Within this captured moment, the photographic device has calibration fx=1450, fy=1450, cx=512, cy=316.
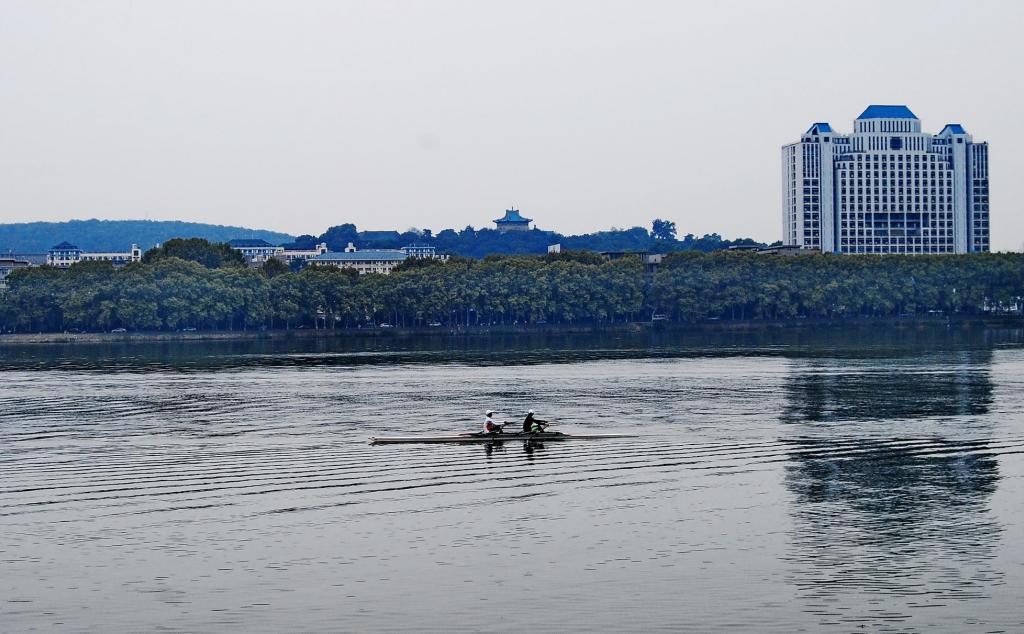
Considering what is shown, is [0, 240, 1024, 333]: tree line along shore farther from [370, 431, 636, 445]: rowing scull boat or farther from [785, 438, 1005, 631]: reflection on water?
[785, 438, 1005, 631]: reflection on water

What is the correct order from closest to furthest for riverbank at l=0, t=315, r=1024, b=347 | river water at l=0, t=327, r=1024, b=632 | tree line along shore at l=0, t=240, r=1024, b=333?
1. river water at l=0, t=327, r=1024, b=632
2. riverbank at l=0, t=315, r=1024, b=347
3. tree line along shore at l=0, t=240, r=1024, b=333

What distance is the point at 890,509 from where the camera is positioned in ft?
107

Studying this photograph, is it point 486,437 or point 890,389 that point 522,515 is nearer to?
point 486,437

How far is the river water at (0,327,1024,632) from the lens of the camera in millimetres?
24984

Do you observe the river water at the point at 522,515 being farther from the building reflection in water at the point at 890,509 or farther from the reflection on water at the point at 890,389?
the reflection on water at the point at 890,389

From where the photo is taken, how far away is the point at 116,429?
171 ft

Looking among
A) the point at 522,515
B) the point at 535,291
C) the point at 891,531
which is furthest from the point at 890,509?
the point at 535,291

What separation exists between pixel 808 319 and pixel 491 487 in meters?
140

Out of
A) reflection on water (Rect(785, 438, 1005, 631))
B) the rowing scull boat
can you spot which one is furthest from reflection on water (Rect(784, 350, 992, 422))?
reflection on water (Rect(785, 438, 1005, 631))

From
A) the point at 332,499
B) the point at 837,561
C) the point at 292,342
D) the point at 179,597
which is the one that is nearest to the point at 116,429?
the point at 332,499

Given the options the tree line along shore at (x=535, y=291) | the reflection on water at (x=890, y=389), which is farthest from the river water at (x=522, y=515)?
the tree line along shore at (x=535, y=291)

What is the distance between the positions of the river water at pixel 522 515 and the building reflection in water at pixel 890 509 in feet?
0.28

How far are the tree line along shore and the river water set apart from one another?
91.8m

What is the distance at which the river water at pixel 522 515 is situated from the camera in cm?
2498
